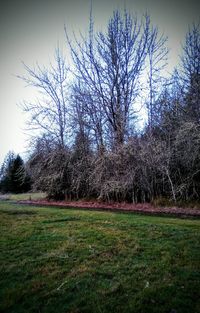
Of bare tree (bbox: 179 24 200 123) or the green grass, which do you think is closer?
the green grass

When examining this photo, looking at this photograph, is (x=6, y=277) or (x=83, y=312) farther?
(x=6, y=277)

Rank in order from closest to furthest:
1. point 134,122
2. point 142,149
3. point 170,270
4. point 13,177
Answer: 1. point 170,270
2. point 142,149
3. point 134,122
4. point 13,177

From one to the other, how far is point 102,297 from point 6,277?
1722 mm

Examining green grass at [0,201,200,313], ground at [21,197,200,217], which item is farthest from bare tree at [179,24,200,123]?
green grass at [0,201,200,313]

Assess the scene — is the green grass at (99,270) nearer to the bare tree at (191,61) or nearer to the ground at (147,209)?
the ground at (147,209)

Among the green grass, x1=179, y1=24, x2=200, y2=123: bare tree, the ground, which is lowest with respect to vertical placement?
the green grass

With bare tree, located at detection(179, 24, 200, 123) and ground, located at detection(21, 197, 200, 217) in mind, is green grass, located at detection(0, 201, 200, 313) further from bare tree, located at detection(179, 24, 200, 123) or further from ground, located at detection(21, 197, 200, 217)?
bare tree, located at detection(179, 24, 200, 123)

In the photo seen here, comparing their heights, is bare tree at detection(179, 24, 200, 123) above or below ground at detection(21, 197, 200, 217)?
above

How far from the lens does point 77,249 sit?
16.0ft

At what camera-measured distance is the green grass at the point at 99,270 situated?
2.92 m

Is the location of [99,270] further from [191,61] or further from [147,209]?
[191,61]

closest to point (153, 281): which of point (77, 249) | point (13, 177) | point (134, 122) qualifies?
point (77, 249)

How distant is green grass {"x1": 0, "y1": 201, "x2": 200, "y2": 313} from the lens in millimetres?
2922

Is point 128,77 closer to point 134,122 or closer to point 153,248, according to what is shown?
point 134,122
